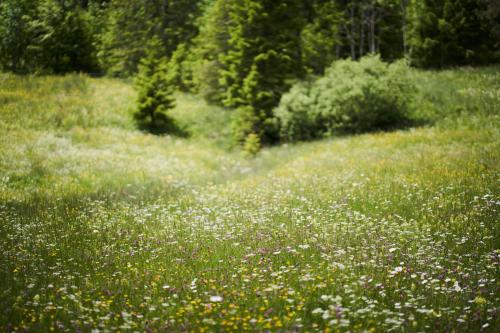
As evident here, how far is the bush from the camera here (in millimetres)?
23422

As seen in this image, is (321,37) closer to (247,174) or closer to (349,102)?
(349,102)

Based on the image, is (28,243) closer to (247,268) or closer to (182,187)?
(247,268)

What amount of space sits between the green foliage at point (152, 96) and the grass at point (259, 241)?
748 cm

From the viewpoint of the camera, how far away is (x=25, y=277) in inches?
246

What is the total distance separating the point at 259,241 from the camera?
772 cm

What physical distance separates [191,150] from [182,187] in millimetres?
8805

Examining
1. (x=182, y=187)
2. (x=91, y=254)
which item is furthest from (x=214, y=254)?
(x=182, y=187)

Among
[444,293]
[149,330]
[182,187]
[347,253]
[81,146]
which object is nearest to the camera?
[149,330]

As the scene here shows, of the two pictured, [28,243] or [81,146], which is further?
[81,146]

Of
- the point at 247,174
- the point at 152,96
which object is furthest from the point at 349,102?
the point at 152,96

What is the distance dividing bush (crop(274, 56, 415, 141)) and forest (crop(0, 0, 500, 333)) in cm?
12

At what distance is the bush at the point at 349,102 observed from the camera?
23.4 m

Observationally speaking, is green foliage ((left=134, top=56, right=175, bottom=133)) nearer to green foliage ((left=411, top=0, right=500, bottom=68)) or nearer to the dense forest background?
the dense forest background

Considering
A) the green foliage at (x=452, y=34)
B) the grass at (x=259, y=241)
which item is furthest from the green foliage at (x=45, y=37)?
the green foliage at (x=452, y=34)
